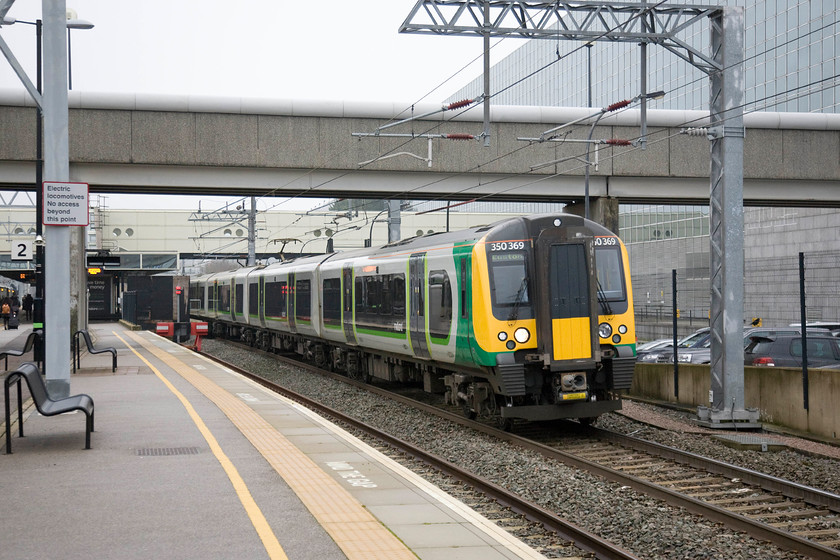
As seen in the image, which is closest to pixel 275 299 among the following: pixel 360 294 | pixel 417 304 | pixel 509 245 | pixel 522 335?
pixel 360 294

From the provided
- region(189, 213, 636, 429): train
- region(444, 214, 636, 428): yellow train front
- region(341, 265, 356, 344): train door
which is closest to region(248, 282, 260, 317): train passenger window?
region(341, 265, 356, 344): train door

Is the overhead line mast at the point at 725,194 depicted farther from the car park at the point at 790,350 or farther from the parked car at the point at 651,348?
the parked car at the point at 651,348

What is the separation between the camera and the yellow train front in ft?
43.3

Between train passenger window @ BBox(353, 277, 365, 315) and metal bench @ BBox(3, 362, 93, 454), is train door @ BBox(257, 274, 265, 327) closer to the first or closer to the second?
train passenger window @ BBox(353, 277, 365, 315)

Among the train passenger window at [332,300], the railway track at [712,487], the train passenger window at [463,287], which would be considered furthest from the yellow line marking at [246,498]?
the train passenger window at [332,300]

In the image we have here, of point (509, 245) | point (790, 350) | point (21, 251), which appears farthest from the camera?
point (21, 251)

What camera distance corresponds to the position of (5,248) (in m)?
60.3

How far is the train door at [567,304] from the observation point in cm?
1316

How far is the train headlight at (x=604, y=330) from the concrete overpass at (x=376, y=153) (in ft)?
42.4

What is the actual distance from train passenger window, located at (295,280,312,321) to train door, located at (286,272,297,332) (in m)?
0.31

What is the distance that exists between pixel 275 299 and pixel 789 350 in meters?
16.8

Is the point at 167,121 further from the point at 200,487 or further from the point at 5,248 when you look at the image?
the point at 5,248

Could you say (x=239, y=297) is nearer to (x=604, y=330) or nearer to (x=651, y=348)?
(x=651, y=348)

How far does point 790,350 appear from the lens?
60.7 ft
